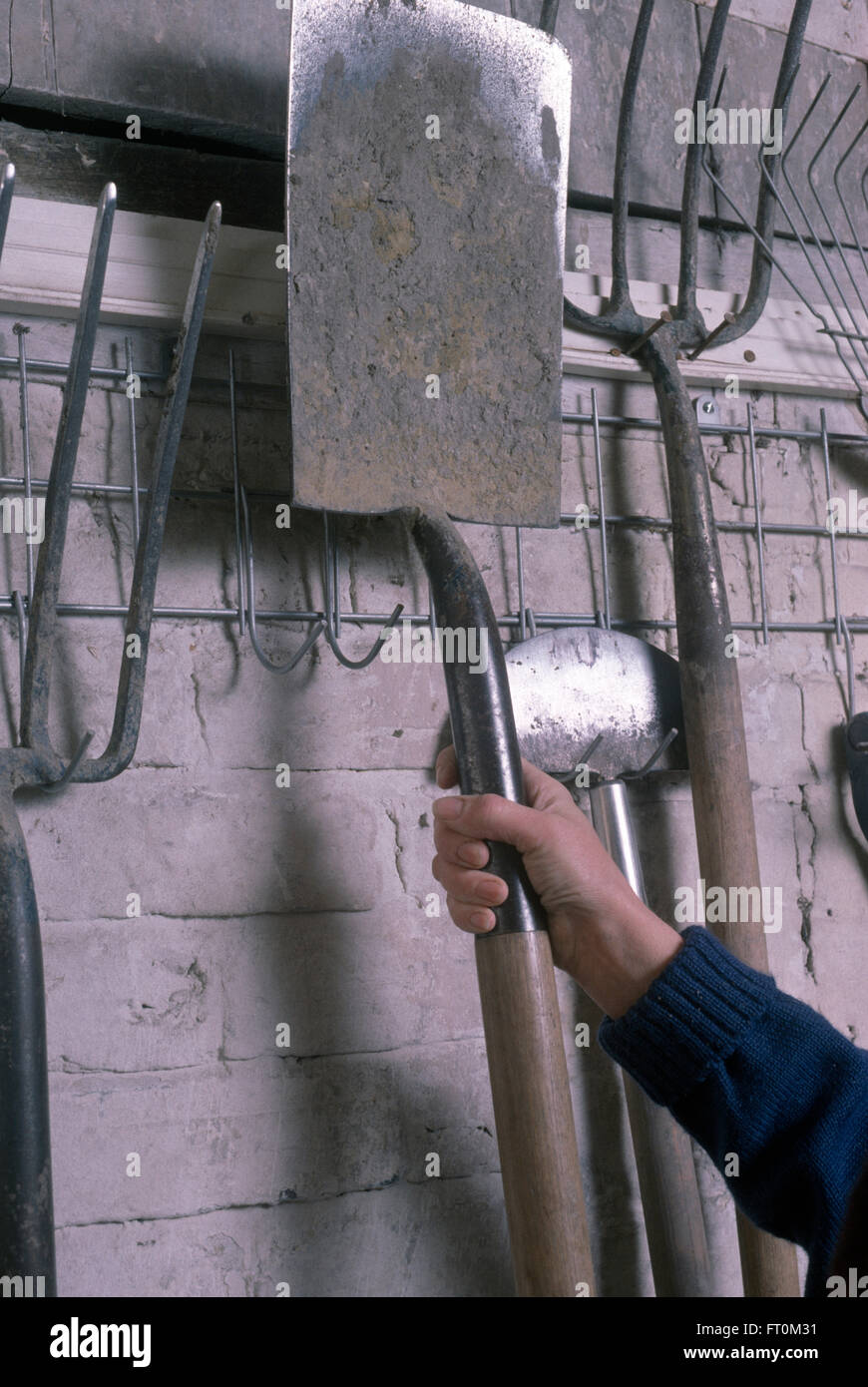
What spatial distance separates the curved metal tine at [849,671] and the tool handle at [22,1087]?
0.92m

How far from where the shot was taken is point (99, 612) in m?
1.01

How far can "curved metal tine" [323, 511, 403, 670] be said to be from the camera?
1.05 meters

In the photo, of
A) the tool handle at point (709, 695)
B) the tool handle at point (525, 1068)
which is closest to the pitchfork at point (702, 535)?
the tool handle at point (709, 695)

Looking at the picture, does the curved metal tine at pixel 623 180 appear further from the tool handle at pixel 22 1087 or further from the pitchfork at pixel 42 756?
the tool handle at pixel 22 1087

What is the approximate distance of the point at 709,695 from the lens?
1110 mm

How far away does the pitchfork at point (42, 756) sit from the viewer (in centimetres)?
76

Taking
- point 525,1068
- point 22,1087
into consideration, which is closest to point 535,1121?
point 525,1068

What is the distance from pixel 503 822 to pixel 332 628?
329mm

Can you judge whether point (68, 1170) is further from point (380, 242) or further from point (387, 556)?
point (380, 242)

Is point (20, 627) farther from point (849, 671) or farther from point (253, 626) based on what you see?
point (849, 671)

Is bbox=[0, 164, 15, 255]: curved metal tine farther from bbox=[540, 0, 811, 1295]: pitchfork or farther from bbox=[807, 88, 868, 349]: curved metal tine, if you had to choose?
bbox=[807, 88, 868, 349]: curved metal tine

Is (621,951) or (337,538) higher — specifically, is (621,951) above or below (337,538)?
below

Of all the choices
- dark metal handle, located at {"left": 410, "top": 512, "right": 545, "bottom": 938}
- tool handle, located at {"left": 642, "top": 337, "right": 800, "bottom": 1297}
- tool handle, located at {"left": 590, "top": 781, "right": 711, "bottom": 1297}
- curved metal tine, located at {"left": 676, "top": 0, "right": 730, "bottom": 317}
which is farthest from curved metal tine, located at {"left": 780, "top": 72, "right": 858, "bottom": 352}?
tool handle, located at {"left": 590, "top": 781, "right": 711, "bottom": 1297}
